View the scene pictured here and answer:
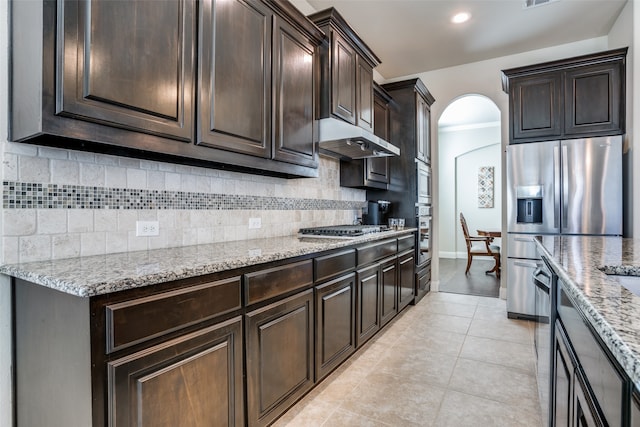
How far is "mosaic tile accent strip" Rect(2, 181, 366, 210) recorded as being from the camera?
134 centimetres

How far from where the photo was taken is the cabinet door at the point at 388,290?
3.01 m

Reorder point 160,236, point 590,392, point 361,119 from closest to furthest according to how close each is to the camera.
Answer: point 590,392 < point 160,236 < point 361,119

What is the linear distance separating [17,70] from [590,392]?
2.08m

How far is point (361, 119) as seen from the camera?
126 inches

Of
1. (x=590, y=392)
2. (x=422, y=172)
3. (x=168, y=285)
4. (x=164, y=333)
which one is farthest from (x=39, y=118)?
(x=422, y=172)

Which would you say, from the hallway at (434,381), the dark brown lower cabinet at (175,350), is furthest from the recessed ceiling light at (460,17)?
the hallway at (434,381)

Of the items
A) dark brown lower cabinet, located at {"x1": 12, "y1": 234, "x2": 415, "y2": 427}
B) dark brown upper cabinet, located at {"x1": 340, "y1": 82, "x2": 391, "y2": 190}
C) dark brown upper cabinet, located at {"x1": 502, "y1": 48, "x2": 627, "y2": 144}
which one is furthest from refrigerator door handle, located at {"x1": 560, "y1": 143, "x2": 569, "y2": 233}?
dark brown lower cabinet, located at {"x1": 12, "y1": 234, "x2": 415, "y2": 427}

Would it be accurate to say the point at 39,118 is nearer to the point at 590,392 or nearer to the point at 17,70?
the point at 17,70

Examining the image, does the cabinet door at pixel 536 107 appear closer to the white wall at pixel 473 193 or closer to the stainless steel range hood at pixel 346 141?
the stainless steel range hood at pixel 346 141

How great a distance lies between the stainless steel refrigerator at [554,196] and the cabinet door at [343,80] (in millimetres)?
1877

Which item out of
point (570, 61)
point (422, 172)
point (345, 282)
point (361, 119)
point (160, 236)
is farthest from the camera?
point (422, 172)

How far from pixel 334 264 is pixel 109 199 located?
1.31m

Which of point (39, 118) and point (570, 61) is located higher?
point (570, 61)

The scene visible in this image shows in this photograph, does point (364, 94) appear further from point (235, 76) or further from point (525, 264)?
point (525, 264)
